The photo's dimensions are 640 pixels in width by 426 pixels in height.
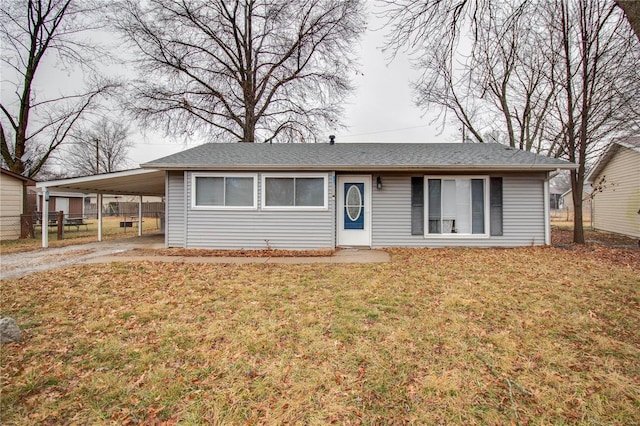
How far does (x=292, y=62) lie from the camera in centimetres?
1800

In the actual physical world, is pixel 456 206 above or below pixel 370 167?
below

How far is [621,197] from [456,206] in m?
10.4

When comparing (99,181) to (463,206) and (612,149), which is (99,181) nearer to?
(463,206)

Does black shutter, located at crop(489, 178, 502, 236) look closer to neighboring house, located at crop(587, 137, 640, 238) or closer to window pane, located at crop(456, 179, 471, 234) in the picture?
window pane, located at crop(456, 179, 471, 234)

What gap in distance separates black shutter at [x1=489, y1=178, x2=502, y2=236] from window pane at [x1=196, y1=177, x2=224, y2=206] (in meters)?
8.37

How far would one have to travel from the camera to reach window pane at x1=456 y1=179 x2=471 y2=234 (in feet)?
30.0

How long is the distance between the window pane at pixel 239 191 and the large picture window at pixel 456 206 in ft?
18.1

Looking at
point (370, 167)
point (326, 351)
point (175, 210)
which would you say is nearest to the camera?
point (326, 351)

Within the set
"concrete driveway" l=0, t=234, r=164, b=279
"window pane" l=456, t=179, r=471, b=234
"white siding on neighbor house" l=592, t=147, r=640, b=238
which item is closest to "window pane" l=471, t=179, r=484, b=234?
"window pane" l=456, t=179, r=471, b=234

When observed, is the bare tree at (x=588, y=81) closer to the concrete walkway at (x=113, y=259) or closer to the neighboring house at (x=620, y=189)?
the neighboring house at (x=620, y=189)

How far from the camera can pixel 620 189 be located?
1346 centimetres

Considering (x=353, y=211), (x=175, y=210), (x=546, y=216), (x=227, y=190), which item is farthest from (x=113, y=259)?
(x=546, y=216)

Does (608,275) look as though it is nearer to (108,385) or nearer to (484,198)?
(484,198)

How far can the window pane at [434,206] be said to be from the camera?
30.1 feet
